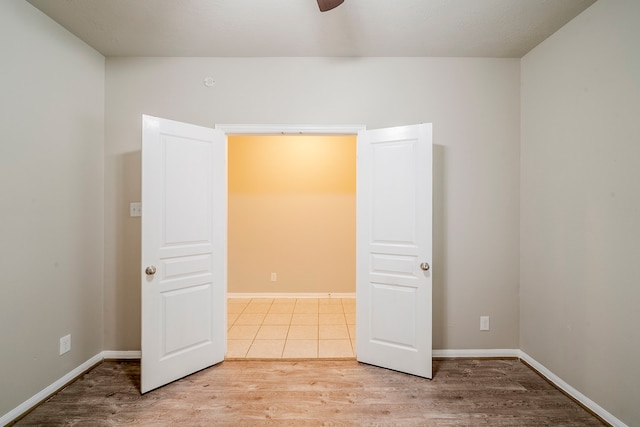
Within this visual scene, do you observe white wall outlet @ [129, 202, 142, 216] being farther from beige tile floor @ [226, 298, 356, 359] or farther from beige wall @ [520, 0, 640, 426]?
beige wall @ [520, 0, 640, 426]

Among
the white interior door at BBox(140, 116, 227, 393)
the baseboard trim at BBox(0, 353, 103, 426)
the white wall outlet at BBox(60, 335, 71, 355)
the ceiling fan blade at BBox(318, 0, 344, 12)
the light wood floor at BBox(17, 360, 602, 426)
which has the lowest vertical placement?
the light wood floor at BBox(17, 360, 602, 426)

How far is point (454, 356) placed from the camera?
2674 mm

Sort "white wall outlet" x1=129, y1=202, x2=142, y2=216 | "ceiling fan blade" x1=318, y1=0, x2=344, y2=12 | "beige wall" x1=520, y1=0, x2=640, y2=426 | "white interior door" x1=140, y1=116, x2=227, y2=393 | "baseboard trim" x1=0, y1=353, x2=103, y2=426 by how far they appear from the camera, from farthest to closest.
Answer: "white wall outlet" x1=129, y1=202, x2=142, y2=216
"white interior door" x1=140, y1=116, x2=227, y2=393
"baseboard trim" x1=0, y1=353, x2=103, y2=426
"beige wall" x1=520, y1=0, x2=640, y2=426
"ceiling fan blade" x1=318, y1=0, x2=344, y2=12

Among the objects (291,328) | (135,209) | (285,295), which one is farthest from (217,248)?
(285,295)

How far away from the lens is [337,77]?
8.81 ft

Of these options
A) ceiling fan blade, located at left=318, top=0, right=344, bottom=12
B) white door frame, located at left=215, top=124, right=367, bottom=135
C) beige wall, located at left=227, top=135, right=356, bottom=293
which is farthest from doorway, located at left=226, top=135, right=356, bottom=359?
ceiling fan blade, located at left=318, top=0, right=344, bottom=12

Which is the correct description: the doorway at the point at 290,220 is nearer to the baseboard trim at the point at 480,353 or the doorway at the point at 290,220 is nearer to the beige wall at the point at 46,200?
the baseboard trim at the point at 480,353

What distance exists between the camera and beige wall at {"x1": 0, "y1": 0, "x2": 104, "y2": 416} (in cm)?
187

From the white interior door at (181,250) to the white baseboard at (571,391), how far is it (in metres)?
2.74

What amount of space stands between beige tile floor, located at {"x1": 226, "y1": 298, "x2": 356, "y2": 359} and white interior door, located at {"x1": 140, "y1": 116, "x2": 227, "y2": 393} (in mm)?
454

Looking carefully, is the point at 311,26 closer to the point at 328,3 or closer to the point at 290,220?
the point at 328,3

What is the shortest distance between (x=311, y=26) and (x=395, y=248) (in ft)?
6.24

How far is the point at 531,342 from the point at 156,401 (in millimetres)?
3099

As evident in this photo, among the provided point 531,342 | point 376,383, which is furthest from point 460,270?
point 376,383
